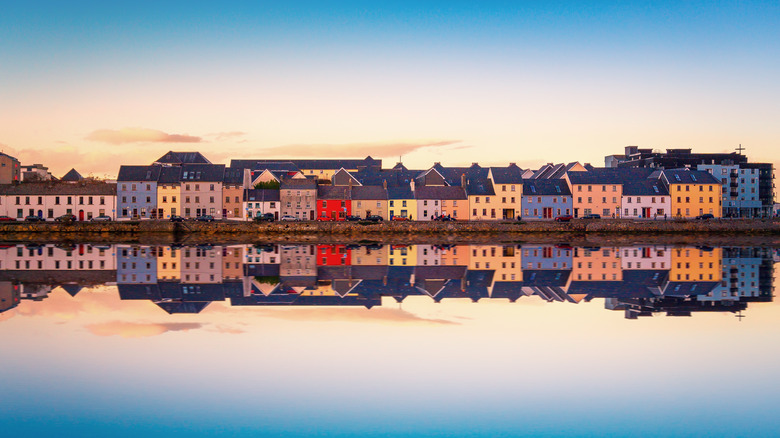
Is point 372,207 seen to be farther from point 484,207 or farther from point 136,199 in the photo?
point 136,199

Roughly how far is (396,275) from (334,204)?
50.9 m

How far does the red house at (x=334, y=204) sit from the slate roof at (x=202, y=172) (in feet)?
48.7

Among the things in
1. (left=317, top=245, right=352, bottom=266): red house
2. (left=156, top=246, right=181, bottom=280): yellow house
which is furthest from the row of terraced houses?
(left=156, top=246, right=181, bottom=280): yellow house

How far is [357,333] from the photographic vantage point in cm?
1870

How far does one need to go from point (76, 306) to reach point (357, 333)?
11.7m

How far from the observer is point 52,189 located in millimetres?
81875

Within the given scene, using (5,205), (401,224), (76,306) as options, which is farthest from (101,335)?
(5,205)

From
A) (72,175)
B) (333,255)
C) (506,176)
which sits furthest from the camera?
(72,175)

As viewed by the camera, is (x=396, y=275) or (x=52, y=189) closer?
(x=396, y=275)

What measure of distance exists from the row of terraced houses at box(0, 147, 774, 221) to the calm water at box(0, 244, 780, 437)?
163 ft

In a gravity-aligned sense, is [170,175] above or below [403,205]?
above

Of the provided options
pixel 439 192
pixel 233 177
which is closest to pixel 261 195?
pixel 233 177

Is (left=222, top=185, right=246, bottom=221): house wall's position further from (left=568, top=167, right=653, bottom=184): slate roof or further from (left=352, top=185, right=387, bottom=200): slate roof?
(left=568, top=167, right=653, bottom=184): slate roof

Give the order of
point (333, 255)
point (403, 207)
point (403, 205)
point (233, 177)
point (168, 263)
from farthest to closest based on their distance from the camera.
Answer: point (233, 177), point (403, 205), point (403, 207), point (333, 255), point (168, 263)
